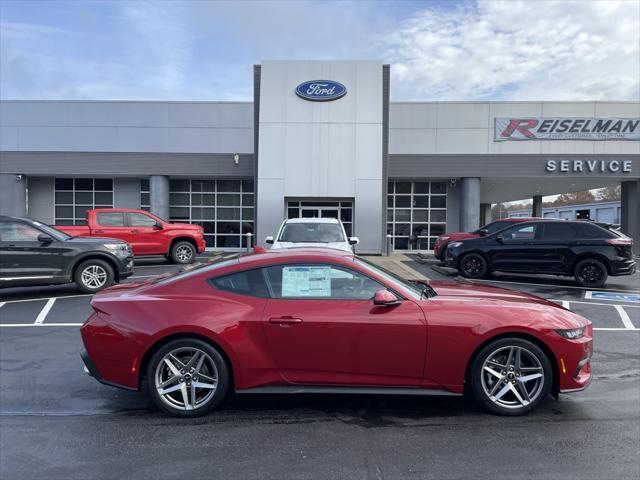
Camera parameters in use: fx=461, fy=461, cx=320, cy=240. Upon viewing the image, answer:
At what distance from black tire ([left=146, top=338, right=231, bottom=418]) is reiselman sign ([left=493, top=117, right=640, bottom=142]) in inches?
818

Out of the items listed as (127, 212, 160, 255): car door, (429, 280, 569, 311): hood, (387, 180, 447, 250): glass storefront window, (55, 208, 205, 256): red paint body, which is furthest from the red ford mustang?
(387, 180, 447, 250): glass storefront window

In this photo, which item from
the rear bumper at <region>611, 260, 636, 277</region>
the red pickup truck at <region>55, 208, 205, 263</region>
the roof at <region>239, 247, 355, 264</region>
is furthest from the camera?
the red pickup truck at <region>55, 208, 205, 263</region>

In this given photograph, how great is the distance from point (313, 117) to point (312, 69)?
211 cm

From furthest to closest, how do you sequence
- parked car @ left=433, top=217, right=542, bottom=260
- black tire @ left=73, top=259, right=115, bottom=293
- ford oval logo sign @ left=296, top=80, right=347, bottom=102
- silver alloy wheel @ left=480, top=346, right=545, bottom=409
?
ford oval logo sign @ left=296, top=80, right=347, bottom=102
parked car @ left=433, top=217, right=542, bottom=260
black tire @ left=73, top=259, right=115, bottom=293
silver alloy wheel @ left=480, top=346, right=545, bottom=409

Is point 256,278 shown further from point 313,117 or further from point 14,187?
point 14,187

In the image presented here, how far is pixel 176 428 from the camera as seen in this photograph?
12.4ft

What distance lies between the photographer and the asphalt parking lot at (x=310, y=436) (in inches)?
125

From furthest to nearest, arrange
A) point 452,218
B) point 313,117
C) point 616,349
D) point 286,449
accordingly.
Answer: point 452,218 → point 313,117 → point 616,349 → point 286,449

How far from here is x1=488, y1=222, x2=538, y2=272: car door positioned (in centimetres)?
1195

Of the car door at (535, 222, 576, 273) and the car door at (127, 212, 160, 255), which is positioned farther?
the car door at (127, 212, 160, 255)

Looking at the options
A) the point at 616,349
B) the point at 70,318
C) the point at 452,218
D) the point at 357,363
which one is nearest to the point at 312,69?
the point at 452,218

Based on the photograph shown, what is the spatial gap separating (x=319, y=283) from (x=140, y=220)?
40.9 ft

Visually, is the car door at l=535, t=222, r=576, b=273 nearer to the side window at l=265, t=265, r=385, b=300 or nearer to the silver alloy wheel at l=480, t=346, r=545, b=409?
the silver alloy wheel at l=480, t=346, r=545, b=409

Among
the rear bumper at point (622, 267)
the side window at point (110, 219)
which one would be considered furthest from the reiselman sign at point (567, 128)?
the side window at point (110, 219)
